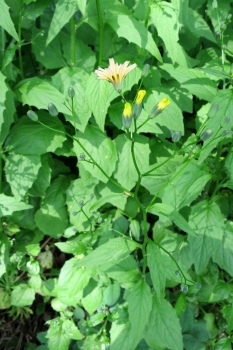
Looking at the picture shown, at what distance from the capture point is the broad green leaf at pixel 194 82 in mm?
1974

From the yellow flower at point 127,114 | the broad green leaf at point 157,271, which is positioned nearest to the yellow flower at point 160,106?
the yellow flower at point 127,114

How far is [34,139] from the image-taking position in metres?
2.14

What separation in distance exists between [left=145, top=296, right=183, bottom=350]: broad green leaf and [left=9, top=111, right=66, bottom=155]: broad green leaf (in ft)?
3.27

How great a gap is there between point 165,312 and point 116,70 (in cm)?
125

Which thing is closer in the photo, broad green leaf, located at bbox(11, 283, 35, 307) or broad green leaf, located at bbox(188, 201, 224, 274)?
broad green leaf, located at bbox(188, 201, 224, 274)

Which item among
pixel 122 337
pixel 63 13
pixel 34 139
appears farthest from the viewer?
pixel 34 139

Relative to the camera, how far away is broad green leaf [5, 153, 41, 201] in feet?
6.86

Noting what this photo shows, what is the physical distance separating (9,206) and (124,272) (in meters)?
0.68

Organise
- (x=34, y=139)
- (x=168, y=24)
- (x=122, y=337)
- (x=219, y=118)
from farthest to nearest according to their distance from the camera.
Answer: (x=34, y=139), (x=122, y=337), (x=168, y=24), (x=219, y=118)

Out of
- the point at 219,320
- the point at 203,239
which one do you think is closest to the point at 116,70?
the point at 203,239

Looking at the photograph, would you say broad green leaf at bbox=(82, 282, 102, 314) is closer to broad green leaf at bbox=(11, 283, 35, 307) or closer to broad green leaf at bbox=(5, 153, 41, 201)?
broad green leaf at bbox=(11, 283, 35, 307)

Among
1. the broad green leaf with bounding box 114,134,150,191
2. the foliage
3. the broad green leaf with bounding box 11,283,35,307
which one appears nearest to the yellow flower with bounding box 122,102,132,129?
the foliage

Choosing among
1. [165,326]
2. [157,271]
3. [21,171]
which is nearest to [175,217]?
[157,271]

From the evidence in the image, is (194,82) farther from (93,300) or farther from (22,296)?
(22,296)
